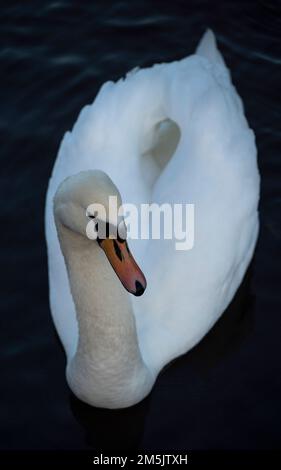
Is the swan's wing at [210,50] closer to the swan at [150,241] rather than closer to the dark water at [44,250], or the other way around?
the swan at [150,241]

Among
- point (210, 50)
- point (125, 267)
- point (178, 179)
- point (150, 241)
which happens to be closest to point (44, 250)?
point (150, 241)

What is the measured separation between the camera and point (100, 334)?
6848 millimetres

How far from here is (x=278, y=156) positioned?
9.62 metres

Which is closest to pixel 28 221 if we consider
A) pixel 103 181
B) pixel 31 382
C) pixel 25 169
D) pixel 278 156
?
pixel 25 169

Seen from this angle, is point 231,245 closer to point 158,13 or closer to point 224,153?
point 224,153

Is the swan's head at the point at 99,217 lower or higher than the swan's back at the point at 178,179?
lower

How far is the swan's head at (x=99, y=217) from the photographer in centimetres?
586

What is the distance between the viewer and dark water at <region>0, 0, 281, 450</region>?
7484mm

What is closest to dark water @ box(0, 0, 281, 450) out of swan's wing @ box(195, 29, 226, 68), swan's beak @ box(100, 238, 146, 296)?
swan's wing @ box(195, 29, 226, 68)

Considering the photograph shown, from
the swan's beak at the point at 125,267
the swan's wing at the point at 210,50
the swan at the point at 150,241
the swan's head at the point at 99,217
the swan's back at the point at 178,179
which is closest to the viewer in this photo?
the swan's head at the point at 99,217

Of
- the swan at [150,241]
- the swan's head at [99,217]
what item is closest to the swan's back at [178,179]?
the swan at [150,241]

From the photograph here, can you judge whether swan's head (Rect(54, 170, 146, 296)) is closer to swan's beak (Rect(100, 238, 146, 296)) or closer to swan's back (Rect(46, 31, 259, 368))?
swan's beak (Rect(100, 238, 146, 296))

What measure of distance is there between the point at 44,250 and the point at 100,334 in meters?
2.12

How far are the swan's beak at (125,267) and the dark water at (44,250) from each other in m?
1.75
